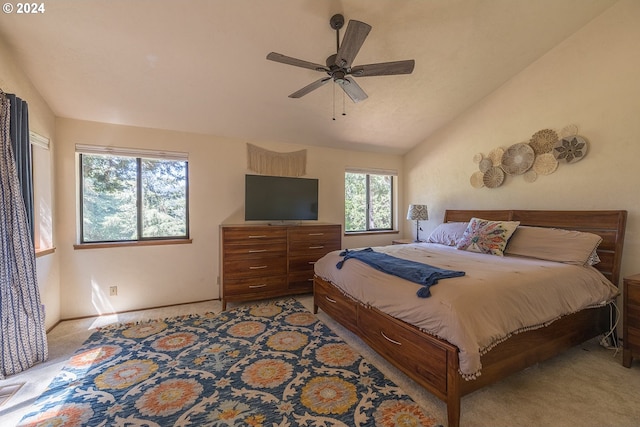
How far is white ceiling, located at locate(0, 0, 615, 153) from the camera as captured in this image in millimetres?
2219

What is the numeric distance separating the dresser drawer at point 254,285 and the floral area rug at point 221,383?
0.57 meters

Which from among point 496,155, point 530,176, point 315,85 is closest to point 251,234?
point 315,85

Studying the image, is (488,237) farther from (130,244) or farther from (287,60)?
(130,244)

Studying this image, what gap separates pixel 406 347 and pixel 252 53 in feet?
9.47

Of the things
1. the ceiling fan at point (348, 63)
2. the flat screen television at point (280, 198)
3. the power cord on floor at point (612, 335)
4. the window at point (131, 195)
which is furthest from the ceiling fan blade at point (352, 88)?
the power cord on floor at point (612, 335)

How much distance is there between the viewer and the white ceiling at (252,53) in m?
2.22

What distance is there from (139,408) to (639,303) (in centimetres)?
376

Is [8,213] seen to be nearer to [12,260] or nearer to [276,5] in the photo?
[12,260]

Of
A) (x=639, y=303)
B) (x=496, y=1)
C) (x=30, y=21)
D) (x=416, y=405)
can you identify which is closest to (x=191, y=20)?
(x=30, y=21)

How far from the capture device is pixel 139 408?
1.76 meters

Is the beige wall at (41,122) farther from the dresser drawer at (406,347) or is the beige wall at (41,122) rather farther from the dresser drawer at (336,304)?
the dresser drawer at (406,347)

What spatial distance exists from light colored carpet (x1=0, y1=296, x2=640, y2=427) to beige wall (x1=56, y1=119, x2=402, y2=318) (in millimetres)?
798

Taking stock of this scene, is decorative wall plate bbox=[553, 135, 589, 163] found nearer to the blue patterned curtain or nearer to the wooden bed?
the wooden bed

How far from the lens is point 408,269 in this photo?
2.16m
